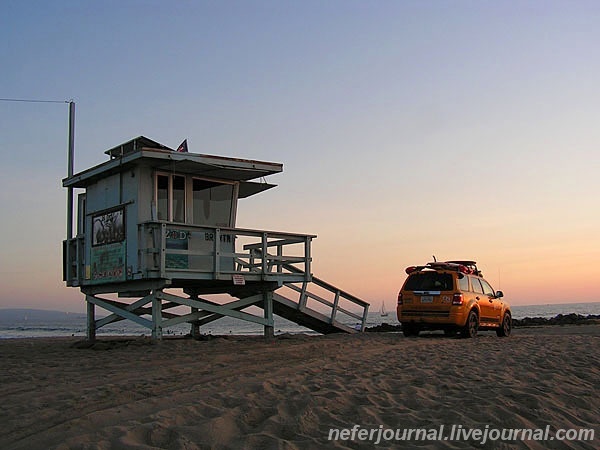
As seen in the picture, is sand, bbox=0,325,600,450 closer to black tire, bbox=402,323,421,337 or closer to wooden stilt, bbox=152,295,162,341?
wooden stilt, bbox=152,295,162,341

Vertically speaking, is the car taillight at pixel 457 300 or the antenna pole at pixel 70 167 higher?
the antenna pole at pixel 70 167

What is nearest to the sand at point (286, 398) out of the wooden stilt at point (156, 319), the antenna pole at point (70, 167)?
the wooden stilt at point (156, 319)

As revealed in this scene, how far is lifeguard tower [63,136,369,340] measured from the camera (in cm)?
1444

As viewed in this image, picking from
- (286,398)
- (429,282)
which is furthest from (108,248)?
(286,398)

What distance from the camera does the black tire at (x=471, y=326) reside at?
15.8m

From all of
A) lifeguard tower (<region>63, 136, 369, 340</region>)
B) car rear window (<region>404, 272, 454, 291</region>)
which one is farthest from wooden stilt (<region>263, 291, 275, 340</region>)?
car rear window (<region>404, 272, 454, 291</region>)

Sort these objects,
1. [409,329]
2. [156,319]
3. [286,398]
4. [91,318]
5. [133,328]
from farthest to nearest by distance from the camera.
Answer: [133,328] → [91,318] → [409,329] → [156,319] → [286,398]

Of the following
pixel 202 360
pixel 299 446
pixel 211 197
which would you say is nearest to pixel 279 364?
pixel 202 360

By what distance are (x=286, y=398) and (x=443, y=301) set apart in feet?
30.9

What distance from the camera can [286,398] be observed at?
676cm

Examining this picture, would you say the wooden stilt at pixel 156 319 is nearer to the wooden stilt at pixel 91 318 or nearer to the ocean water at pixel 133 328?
the wooden stilt at pixel 91 318

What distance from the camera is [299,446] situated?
534 centimetres

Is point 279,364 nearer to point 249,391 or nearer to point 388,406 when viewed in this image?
point 249,391

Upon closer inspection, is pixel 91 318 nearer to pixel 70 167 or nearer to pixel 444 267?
pixel 70 167
